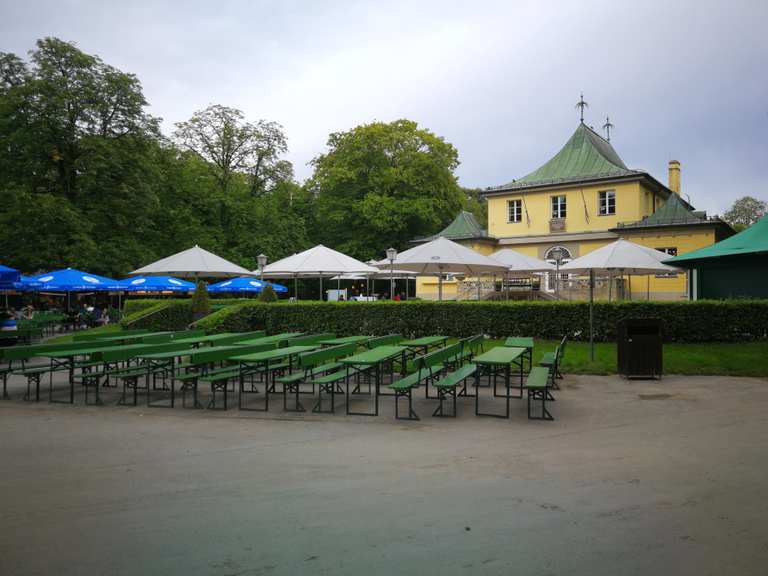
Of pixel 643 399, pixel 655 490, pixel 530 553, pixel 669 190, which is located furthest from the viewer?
pixel 669 190

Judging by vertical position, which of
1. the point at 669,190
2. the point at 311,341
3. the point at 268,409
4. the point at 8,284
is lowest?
the point at 268,409

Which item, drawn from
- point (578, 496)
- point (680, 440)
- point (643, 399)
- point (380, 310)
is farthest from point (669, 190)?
point (578, 496)

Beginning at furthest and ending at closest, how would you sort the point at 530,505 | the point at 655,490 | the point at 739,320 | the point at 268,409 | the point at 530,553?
the point at 739,320
the point at 268,409
the point at 655,490
the point at 530,505
the point at 530,553

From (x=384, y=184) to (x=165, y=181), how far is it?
1736 cm

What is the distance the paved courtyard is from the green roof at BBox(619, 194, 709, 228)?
25974mm

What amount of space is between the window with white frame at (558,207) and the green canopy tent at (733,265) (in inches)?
575

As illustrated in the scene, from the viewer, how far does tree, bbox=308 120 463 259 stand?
43219mm

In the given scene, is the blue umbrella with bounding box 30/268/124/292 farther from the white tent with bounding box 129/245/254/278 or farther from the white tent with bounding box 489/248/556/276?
the white tent with bounding box 489/248/556/276

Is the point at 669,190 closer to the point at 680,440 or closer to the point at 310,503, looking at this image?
the point at 680,440

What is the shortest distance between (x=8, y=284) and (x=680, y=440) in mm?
16778

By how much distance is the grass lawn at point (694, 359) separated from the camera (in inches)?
456

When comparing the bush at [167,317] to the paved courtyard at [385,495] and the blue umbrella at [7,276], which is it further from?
the paved courtyard at [385,495]

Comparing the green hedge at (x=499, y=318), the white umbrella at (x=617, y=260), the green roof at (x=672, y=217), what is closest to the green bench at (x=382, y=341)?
the green hedge at (x=499, y=318)

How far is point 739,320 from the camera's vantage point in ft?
46.4
